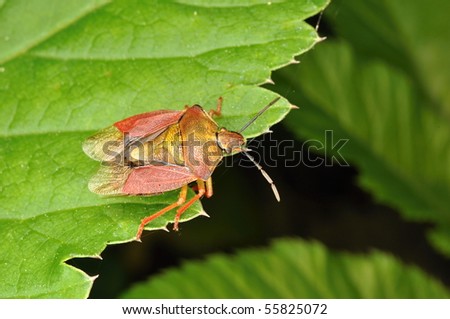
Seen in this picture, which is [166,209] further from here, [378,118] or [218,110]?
[378,118]

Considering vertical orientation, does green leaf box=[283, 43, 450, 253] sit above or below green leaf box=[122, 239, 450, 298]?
above

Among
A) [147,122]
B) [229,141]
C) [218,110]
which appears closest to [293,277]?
[229,141]

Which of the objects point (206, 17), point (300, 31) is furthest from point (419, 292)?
point (206, 17)

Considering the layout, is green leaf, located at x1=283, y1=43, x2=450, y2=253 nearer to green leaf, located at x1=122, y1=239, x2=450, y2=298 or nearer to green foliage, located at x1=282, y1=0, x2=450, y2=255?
green foliage, located at x1=282, y1=0, x2=450, y2=255

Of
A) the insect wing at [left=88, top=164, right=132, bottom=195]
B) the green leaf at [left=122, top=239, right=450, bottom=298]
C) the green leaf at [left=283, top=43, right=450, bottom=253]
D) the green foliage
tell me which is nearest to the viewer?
the insect wing at [left=88, top=164, right=132, bottom=195]

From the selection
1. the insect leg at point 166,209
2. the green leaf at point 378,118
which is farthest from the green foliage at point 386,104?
the insect leg at point 166,209

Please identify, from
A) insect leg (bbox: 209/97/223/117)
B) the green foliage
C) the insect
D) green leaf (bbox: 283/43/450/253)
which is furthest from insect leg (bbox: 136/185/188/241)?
green leaf (bbox: 283/43/450/253)

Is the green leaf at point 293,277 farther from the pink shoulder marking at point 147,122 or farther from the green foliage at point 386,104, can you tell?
the pink shoulder marking at point 147,122
